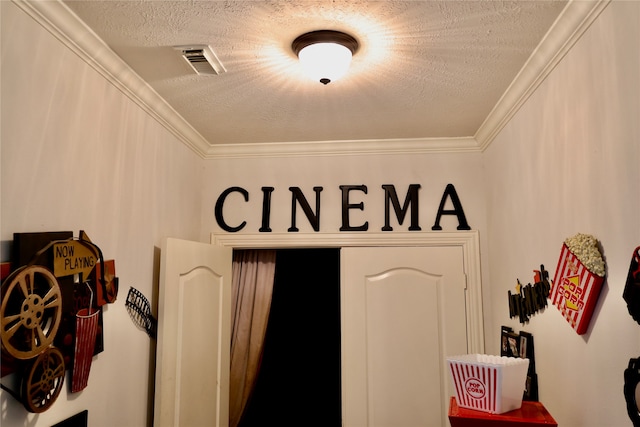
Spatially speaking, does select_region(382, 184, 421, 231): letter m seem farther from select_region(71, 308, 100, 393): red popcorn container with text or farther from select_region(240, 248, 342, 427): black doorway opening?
select_region(71, 308, 100, 393): red popcorn container with text

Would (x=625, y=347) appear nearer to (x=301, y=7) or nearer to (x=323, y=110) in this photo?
(x=301, y=7)

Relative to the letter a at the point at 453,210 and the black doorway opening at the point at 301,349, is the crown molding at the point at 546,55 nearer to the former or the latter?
the letter a at the point at 453,210

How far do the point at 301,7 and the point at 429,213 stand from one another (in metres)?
1.54

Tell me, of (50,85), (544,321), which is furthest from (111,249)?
(544,321)

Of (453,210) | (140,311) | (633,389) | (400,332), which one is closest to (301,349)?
(400,332)

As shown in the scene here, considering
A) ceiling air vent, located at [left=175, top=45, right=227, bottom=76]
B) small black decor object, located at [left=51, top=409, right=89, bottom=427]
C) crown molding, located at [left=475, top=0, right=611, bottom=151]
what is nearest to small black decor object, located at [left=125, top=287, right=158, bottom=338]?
small black decor object, located at [left=51, top=409, right=89, bottom=427]

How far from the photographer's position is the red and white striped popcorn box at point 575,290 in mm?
1245

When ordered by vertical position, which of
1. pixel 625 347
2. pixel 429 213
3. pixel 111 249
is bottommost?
pixel 625 347

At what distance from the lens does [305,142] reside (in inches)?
104

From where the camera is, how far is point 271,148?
8.75ft

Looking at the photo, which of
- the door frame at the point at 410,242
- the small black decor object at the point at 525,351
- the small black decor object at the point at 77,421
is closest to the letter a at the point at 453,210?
the door frame at the point at 410,242

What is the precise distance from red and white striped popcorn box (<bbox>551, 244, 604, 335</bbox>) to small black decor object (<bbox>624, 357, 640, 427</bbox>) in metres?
0.23

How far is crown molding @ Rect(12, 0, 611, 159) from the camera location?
1280mm

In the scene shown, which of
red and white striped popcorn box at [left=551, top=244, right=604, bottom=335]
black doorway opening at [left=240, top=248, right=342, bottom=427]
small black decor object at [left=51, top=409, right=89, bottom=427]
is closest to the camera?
red and white striped popcorn box at [left=551, top=244, right=604, bottom=335]
